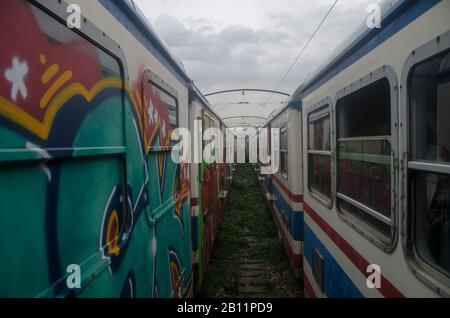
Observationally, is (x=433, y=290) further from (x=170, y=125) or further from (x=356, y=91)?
(x=170, y=125)

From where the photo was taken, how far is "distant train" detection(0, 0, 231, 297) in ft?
3.74

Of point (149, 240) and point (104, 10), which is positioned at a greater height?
point (104, 10)

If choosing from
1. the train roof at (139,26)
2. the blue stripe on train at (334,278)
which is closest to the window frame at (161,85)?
the train roof at (139,26)

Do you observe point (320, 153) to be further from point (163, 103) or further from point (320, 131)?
point (163, 103)

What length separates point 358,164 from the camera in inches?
111

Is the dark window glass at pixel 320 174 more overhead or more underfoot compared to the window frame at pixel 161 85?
more underfoot

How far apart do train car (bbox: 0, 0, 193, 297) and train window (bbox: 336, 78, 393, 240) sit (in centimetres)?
149

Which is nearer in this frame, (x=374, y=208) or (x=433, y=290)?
(x=433, y=290)

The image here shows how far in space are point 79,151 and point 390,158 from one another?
1.67 meters

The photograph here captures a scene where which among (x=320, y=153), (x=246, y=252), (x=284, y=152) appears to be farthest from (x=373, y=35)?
(x=246, y=252)

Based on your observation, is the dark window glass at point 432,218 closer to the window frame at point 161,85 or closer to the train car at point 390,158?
the train car at point 390,158

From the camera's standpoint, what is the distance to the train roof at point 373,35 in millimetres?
1794
